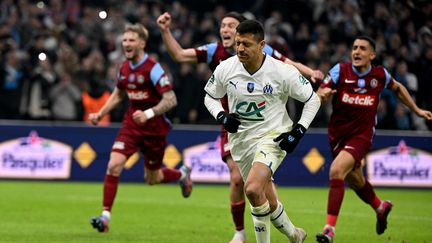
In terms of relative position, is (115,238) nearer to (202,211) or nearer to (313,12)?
(202,211)

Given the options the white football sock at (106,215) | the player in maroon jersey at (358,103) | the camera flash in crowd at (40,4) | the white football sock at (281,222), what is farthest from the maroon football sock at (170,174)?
the camera flash in crowd at (40,4)

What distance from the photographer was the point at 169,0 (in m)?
23.2

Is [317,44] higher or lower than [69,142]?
higher

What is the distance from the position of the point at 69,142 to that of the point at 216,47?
8.17 meters

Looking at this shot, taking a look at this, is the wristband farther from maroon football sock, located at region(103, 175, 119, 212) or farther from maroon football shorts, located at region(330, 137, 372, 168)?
maroon football shorts, located at region(330, 137, 372, 168)

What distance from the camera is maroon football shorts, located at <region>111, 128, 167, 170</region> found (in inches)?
480

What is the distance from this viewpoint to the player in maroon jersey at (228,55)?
34.3 ft

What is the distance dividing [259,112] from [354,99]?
9.46 ft

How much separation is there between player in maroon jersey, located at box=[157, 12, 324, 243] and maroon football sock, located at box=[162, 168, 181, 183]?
3135mm

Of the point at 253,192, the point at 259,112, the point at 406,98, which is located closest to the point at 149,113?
the point at 259,112

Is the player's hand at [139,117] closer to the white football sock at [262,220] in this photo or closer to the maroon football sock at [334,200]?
the maroon football sock at [334,200]

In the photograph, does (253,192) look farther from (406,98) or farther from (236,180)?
(406,98)

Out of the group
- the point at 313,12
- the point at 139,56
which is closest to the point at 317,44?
the point at 313,12

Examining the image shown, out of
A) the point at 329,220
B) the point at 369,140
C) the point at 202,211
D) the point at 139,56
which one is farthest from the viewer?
the point at 202,211
